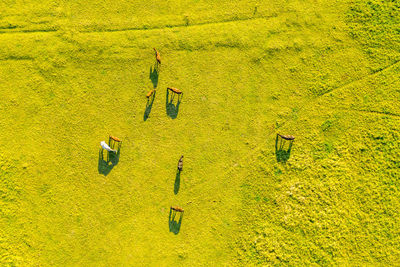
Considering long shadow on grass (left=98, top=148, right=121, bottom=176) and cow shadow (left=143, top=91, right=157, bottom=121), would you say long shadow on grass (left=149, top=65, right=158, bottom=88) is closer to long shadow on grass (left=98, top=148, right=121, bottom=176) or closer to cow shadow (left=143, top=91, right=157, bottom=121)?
cow shadow (left=143, top=91, right=157, bottom=121)

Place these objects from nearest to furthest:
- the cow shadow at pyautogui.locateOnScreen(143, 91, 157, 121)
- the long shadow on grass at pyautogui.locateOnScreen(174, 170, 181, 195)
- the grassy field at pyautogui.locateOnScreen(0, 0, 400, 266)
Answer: the grassy field at pyautogui.locateOnScreen(0, 0, 400, 266)
the long shadow on grass at pyautogui.locateOnScreen(174, 170, 181, 195)
the cow shadow at pyautogui.locateOnScreen(143, 91, 157, 121)

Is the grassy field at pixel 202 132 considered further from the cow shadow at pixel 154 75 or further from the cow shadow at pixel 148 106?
the cow shadow at pixel 148 106

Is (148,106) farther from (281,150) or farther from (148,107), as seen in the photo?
(281,150)

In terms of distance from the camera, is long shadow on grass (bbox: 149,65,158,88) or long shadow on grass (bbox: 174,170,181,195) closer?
long shadow on grass (bbox: 174,170,181,195)

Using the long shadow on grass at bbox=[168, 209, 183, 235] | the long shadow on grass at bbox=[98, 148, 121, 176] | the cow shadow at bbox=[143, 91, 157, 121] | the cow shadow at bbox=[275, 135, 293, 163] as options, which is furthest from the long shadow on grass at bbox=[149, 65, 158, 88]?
the cow shadow at bbox=[275, 135, 293, 163]

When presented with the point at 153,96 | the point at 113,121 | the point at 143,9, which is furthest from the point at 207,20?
the point at 113,121

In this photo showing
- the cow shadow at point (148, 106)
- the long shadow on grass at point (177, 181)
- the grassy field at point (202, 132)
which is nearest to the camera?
the grassy field at point (202, 132)

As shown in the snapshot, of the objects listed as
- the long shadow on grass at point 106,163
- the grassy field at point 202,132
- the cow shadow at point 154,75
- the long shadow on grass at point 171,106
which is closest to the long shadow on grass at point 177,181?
the grassy field at point 202,132

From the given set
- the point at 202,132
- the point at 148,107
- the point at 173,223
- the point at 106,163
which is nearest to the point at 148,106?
the point at 148,107
